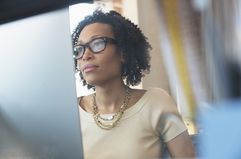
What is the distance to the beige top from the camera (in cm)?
109

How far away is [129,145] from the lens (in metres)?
1.15

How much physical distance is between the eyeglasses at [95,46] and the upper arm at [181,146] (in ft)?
1.24

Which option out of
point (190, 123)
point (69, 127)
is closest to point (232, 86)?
point (190, 123)

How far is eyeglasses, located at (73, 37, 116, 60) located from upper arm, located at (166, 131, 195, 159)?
0.38m

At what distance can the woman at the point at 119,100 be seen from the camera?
1.11 meters

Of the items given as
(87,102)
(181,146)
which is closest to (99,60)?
(87,102)

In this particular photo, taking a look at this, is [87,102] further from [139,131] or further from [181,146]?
[181,146]

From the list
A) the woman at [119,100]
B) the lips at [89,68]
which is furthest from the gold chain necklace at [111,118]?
the lips at [89,68]

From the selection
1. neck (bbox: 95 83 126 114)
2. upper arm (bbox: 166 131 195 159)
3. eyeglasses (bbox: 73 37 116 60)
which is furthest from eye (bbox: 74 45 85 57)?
upper arm (bbox: 166 131 195 159)

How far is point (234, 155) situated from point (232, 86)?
183 mm

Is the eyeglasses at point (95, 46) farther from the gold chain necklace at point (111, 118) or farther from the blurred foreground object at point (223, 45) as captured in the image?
the blurred foreground object at point (223, 45)

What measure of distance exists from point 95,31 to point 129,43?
0.14 meters

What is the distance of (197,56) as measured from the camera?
1021 millimetres

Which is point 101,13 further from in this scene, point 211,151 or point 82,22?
Result: point 211,151
